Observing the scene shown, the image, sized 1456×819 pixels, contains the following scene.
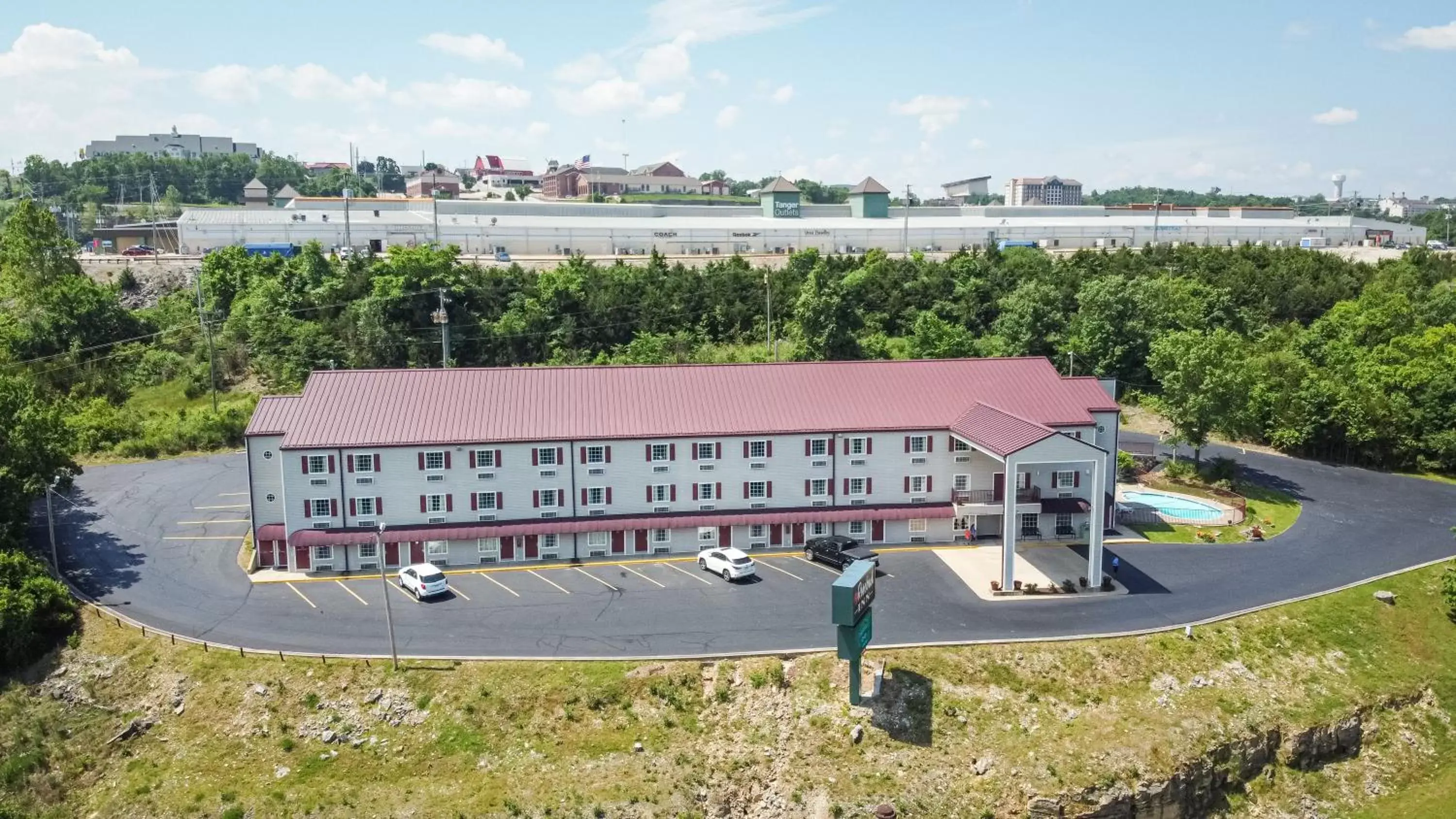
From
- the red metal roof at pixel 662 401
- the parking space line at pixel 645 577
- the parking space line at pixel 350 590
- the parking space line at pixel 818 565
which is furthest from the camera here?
the red metal roof at pixel 662 401

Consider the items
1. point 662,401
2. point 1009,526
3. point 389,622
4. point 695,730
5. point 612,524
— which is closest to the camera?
point 695,730

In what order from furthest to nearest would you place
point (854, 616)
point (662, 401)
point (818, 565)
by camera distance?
1. point (662, 401)
2. point (818, 565)
3. point (854, 616)

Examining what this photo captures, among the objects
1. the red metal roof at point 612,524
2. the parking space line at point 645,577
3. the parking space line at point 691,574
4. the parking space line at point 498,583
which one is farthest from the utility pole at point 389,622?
the parking space line at point 691,574

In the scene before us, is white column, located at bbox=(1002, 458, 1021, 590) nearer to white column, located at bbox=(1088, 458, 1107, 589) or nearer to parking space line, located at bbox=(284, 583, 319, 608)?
white column, located at bbox=(1088, 458, 1107, 589)

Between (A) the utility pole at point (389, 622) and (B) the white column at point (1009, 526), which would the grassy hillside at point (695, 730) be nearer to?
(A) the utility pole at point (389, 622)

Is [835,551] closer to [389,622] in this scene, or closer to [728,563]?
[728,563]

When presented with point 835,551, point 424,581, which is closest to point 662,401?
point 835,551

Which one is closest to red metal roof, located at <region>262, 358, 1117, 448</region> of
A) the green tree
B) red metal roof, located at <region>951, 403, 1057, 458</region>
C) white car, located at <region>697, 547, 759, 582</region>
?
red metal roof, located at <region>951, 403, 1057, 458</region>
